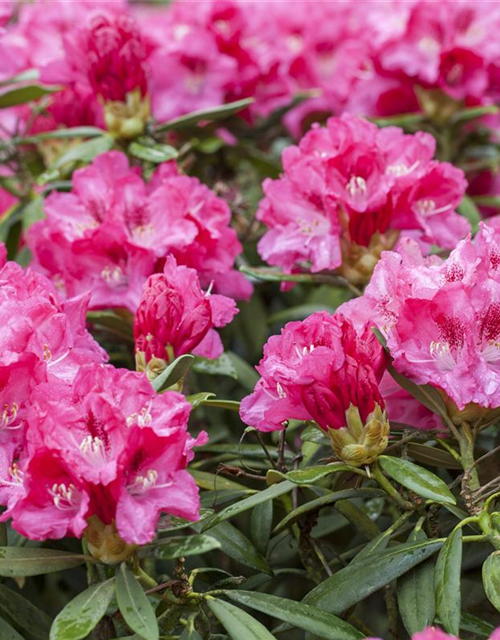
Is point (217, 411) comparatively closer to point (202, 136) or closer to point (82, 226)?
point (82, 226)

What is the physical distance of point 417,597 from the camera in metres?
1.04

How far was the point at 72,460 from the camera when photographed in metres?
0.92

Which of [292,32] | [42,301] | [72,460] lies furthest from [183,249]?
[292,32]

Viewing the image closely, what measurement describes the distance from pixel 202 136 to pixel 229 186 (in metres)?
0.11

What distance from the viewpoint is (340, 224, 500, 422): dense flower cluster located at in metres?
1.04

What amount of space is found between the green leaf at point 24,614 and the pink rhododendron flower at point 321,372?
13.9 inches

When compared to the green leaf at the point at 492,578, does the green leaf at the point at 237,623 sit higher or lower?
lower

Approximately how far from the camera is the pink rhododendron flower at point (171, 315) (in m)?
1.13

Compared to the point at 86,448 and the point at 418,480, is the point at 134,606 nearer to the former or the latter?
the point at 86,448

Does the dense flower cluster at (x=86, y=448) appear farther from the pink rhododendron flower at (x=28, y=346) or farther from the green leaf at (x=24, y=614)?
the green leaf at (x=24, y=614)

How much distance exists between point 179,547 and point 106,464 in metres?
0.11

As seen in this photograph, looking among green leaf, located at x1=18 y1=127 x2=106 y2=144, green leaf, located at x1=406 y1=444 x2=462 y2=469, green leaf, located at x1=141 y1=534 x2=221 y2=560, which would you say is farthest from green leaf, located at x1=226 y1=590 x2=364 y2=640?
green leaf, located at x1=18 y1=127 x2=106 y2=144

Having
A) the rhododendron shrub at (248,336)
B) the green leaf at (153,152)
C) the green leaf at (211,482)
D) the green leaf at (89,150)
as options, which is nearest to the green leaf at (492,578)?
the rhododendron shrub at (248,336)

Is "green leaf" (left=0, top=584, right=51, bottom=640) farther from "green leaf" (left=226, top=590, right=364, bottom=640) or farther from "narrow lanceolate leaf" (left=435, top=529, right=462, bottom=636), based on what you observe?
"narrow lanceolate leaf" (left=435, top=529, right=462, bottom=636)
